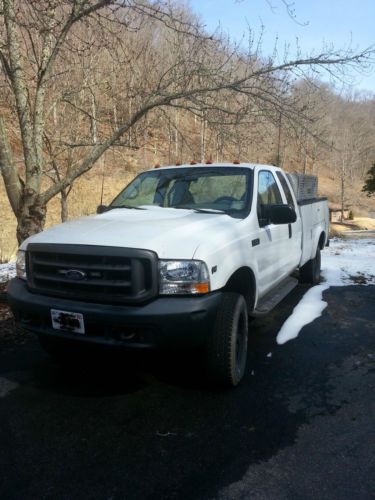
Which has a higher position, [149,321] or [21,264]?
[21,264]

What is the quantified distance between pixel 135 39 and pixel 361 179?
71.7m

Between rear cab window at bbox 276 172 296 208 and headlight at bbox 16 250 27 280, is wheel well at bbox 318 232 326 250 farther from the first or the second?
headlight at bbox 16 250 27 280

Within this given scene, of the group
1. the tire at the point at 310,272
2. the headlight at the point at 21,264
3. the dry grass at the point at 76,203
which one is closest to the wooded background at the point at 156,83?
the tire at the point at 310,272

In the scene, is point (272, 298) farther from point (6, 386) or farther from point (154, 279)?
point (6, 386)

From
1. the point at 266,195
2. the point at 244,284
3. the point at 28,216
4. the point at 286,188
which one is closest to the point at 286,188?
the point at 286,188

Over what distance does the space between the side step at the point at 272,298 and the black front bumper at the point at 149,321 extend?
1063mm

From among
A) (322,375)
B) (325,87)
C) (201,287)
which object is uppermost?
(325,87)

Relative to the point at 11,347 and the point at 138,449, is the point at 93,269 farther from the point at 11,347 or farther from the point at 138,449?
the point at 11,347

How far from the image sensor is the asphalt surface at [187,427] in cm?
228

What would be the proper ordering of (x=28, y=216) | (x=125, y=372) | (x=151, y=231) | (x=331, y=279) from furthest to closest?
1. (x=331, y=279)
2. (x=28, y=216)
3. (x=125, y=372)
4. (x=151, y=231)

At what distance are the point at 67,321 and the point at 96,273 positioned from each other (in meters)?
0.41

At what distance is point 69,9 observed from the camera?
591cm

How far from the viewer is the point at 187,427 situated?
2.83 m

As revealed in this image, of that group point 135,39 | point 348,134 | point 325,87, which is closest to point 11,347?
point 135,39
